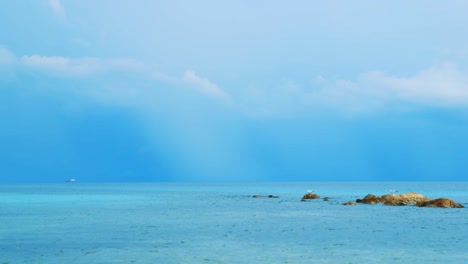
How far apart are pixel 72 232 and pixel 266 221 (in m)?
19.5

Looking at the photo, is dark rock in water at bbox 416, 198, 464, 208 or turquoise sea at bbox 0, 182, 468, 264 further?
dark rock in water at bbox 416, 198, 464, 208

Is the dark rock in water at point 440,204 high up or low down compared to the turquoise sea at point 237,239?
up

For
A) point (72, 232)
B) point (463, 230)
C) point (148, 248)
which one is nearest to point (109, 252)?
point (148, 248)

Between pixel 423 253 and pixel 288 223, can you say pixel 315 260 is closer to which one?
pixel 423 253

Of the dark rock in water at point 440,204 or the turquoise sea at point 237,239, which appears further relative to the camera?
the dark rock in water at point 440,204

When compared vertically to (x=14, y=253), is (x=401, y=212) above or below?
above

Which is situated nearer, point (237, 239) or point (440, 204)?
point (237, 239)

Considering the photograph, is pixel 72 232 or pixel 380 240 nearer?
pixel 380 240

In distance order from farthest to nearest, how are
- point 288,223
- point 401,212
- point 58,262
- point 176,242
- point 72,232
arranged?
point 401,212 → point 288,223 → point 72,232 → point 176,242 → point 58,262

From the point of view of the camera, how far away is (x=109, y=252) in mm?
32312

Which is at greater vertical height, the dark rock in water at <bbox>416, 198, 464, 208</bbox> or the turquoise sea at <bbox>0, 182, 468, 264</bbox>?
the dark rock in water at <bbox>416, 198, 464, 208</bbox>

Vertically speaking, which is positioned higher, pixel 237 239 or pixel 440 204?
pixel 440 204

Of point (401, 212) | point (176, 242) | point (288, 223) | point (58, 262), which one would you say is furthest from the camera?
point (401, 212)

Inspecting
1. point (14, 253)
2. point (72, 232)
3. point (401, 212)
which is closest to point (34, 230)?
point (72, 232)
